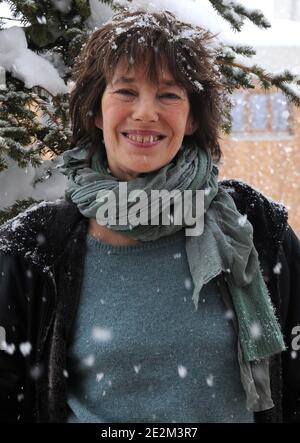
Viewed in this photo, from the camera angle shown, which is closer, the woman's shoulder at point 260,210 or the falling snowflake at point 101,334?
the falling snowflake at point 101,334

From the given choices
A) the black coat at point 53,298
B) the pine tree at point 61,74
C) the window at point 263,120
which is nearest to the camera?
the black coat at point 53,298

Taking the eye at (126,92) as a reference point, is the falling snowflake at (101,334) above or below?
below

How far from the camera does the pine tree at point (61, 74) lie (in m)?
2.75

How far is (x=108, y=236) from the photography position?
219cm

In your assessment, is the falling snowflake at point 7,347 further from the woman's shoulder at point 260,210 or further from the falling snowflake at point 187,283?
the woman's shoulder at point 260,210

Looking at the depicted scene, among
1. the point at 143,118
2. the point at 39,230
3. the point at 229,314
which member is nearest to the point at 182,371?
the point at 229,314

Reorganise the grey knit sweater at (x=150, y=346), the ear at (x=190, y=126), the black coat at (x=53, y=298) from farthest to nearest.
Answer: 1. the ear at (x=190, y=126)
2. the black coat at (x=53, y=298)
3. the grey knit sweater at (x=150, y=346)

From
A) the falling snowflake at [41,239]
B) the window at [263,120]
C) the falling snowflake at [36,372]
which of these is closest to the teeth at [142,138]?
the falling snowflake at [41,239]

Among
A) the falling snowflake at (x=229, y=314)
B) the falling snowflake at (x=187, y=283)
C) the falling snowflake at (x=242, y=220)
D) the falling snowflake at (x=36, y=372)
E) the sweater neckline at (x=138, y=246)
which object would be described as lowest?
the falling snowflake at (x=36, y=372)

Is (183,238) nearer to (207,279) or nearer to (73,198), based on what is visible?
(207,279)

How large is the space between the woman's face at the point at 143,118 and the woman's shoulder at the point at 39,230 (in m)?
0.29

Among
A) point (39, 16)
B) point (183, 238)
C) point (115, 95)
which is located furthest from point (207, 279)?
point (39, 16)

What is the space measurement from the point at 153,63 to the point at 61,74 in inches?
47.3
